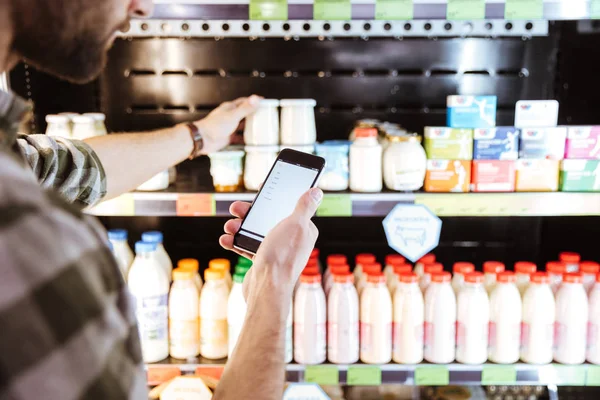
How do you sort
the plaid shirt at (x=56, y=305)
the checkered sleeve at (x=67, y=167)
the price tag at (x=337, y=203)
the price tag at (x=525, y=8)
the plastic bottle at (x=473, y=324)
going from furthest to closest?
1. the plastic bottle at (x=473, y=324)
2. the price tag at (x=337, y=203)
3. the price tag at (x=525, y=8)
4. the checkered sleeve at (x=67, y=167)
5. the plaid shirt at (x=56, y=305)

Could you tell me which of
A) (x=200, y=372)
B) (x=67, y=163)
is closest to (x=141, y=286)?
(x=200, y=372)

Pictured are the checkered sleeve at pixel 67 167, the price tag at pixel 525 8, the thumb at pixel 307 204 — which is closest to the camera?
the thumb at pixel 307 204

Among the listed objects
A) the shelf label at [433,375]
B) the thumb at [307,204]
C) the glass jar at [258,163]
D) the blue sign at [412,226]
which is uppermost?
the glass jar at [258,163]

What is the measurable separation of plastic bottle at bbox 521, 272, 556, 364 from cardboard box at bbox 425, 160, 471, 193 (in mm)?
350

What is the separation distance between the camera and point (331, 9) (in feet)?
4.84

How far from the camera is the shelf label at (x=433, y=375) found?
1699 millimetres

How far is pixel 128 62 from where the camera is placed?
1.94m

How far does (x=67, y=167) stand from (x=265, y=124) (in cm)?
58

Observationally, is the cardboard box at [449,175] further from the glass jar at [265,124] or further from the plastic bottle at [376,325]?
the glass jar at [265,124]

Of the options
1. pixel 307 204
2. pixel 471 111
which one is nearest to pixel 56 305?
pixel 307 204

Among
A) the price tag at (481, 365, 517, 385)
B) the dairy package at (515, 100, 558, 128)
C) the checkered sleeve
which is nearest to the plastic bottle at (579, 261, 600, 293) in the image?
the price tag at (481, 365, 517, 385)

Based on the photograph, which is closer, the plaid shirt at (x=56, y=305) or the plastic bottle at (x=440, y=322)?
the plaid shirt at (x=56, y=305)

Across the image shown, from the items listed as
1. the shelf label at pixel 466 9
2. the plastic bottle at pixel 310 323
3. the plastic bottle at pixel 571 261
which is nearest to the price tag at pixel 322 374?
the plastic bottle at pixel 310 323

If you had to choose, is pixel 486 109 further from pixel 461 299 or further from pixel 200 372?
pixel 200 372
